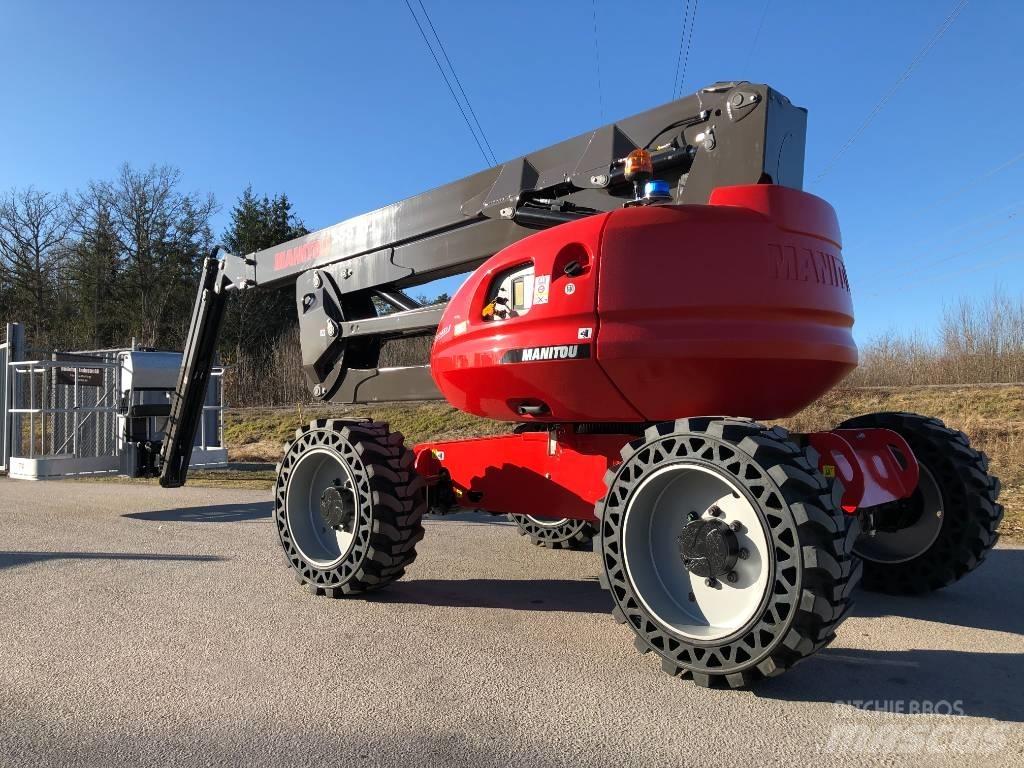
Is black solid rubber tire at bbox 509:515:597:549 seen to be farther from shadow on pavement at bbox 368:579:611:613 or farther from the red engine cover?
the red engine cover

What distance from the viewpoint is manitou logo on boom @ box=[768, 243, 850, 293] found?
12.1ft

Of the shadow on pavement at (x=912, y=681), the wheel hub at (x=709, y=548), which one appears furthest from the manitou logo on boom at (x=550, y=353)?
the shadow on pavement at (x=912, y=681)

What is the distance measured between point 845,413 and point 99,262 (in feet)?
103

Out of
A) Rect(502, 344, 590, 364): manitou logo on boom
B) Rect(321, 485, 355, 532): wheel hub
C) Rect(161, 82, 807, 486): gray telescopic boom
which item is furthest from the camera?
Rect(321, 485, 355, 532): wheel hub

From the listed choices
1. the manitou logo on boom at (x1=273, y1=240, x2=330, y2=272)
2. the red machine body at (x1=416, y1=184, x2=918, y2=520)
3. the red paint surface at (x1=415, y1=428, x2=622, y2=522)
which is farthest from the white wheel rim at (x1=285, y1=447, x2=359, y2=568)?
the manitou logo on boom at (x1=273, y1=240, x2=330, y2=272)

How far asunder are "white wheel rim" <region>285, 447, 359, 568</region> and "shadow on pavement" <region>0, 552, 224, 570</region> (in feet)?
3.92

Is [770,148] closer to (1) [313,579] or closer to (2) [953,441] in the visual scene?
(2) [953,441]

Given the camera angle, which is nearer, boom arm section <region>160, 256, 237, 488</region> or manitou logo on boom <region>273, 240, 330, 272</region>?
manitou logo on boom <region>273, 240, 330, 272</region>

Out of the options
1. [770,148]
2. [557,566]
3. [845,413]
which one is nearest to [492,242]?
[770,148]

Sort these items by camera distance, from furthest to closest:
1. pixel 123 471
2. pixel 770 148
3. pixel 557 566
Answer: pixel 123 471, pixel 557 566, pixel 770 148

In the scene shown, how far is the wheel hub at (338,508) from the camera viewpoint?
15.9 feet

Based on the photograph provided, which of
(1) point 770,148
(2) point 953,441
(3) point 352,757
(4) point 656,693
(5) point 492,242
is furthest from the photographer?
(5) point 492,242

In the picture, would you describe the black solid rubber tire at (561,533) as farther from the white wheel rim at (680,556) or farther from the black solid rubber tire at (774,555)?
the black solid rubber tire at (774,555)

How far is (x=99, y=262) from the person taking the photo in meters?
33.0
